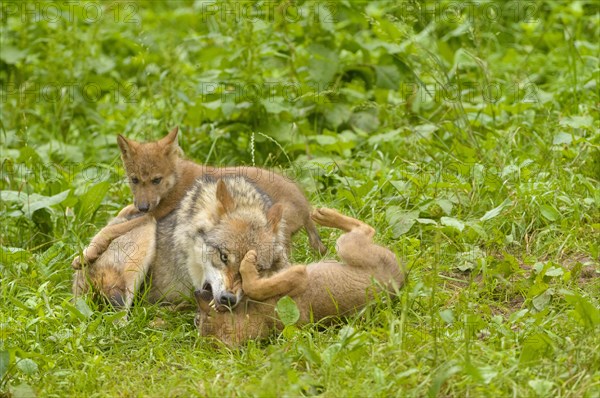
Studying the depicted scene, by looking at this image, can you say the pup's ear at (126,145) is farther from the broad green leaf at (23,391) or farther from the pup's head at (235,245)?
the broad green leaf at (23,391)

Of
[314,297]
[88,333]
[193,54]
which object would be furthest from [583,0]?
[88,333]

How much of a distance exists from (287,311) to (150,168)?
237 centimetres

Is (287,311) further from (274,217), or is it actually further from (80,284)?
(80,284)

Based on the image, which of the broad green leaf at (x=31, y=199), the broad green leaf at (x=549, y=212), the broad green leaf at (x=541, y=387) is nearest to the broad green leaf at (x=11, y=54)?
the broad green leaf at (x=31, y=199)

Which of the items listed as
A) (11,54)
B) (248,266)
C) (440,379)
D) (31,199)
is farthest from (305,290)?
(11,54)

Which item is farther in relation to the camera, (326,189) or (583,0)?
(583,0)

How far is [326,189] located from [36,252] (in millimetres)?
2411

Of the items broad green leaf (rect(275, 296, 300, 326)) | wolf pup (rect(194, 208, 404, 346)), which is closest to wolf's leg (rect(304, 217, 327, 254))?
wolf pup (rect(194, 208, 404, 346))

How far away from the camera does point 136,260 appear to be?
673 cm

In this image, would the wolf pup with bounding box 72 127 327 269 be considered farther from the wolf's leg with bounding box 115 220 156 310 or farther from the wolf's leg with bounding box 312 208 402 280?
the wolf's leg with bounding box 312 208 402 280

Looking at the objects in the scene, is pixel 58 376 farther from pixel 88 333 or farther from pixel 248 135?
pixel 248 135

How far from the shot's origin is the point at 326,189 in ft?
26.7

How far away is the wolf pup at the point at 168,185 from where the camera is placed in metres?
7.00

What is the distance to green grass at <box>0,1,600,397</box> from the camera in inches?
207
